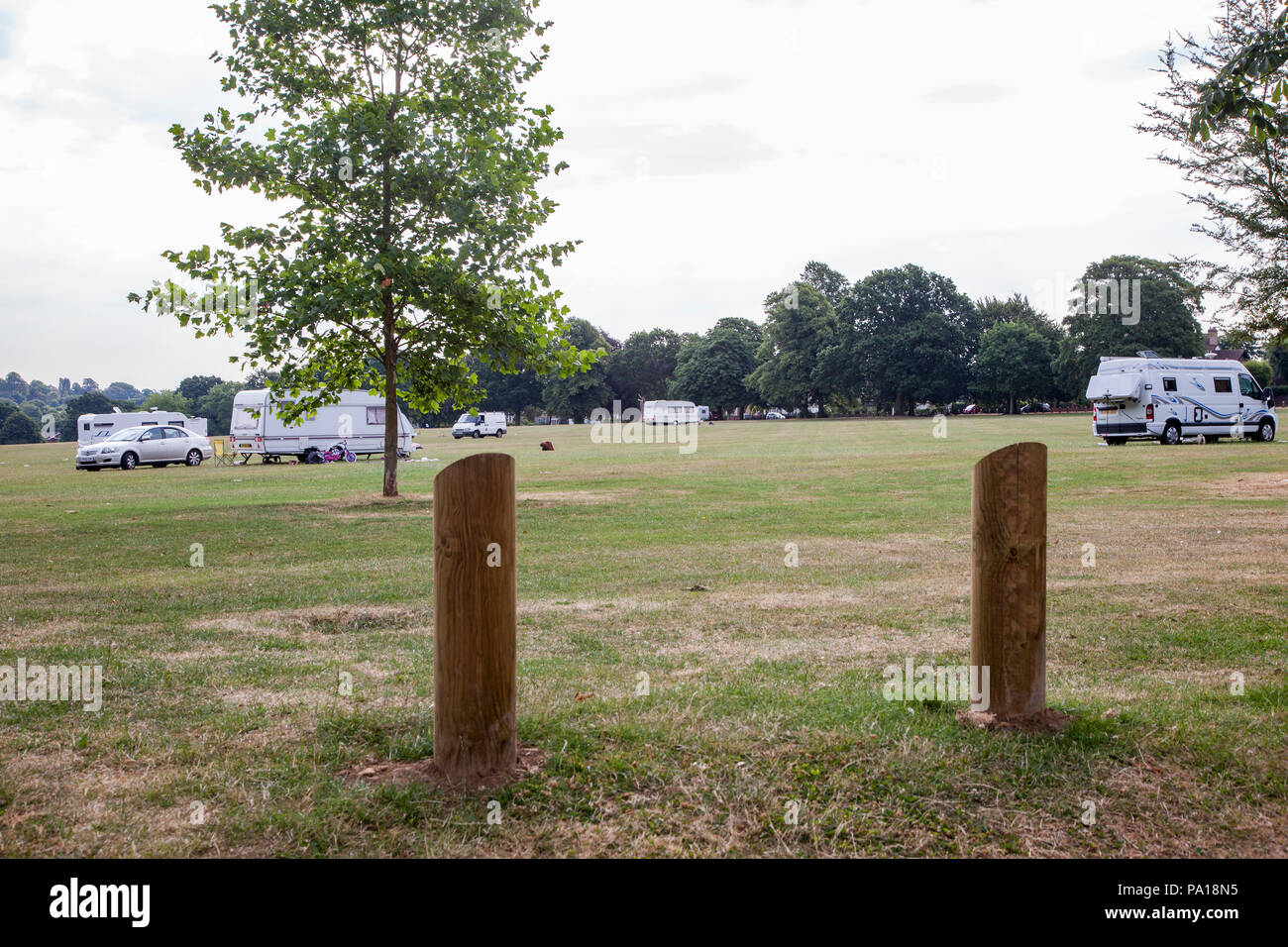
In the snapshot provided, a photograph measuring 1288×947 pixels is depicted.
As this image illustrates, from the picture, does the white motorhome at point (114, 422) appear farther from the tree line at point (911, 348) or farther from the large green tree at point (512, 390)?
the large green tree at point (512, 390)

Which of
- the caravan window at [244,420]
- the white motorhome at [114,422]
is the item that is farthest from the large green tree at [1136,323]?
the white motorhome at [114,422]

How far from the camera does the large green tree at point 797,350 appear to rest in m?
101

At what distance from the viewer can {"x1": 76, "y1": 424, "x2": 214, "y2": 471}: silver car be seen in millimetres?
35719

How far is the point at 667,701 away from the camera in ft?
18.0

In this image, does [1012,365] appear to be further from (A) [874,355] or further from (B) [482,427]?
(B) [482,427]

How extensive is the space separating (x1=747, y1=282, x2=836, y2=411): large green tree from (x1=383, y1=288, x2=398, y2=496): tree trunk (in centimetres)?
8291

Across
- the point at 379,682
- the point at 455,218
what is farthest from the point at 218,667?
the point at 455,218

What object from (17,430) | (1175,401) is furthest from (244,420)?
(17,430)

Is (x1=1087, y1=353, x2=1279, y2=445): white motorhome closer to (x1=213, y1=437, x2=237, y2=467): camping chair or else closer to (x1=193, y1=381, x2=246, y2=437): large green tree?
(x1=213, y1=437, x2=237, y2=467): camping chair

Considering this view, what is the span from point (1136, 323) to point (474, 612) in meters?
89.8

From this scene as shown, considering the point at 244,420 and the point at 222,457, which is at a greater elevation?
the point at 244,420

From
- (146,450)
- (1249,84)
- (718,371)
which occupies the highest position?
(718,371)

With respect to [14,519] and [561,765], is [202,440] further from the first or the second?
[561,765]

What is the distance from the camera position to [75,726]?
5160 mm
